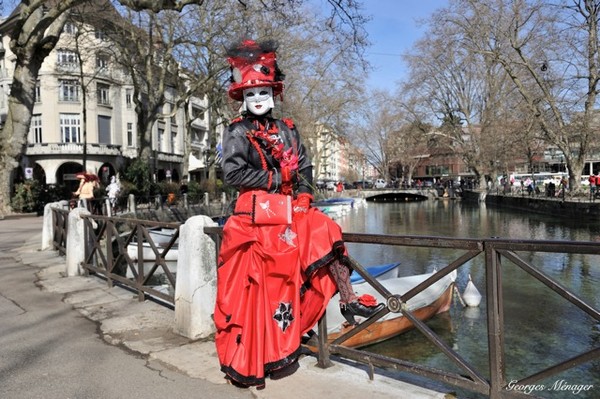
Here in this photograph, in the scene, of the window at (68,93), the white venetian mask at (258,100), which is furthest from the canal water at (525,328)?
the window at (68,93)

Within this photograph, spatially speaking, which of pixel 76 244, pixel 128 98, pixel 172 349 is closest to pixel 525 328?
pixel 172 349

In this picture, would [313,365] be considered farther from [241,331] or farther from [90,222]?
[90,222]

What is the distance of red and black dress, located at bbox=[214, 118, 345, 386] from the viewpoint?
3.23 metres

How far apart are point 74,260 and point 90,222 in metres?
0.76

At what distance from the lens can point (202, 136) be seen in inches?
2825

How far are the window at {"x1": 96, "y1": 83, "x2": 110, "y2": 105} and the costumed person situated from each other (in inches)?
1788

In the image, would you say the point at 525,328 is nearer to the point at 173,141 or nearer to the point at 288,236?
the point at 288,236

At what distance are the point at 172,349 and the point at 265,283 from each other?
1.64 meters

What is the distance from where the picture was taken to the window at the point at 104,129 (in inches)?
1781

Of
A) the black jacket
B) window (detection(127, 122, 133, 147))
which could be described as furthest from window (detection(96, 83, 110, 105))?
the black jacket

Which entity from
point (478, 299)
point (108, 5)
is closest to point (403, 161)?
point (108, 5)

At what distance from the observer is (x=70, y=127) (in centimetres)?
4388

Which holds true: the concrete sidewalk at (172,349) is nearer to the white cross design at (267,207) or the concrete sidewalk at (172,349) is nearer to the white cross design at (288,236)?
the white cross design at (288,236)

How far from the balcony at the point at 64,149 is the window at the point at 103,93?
14.6 ft
